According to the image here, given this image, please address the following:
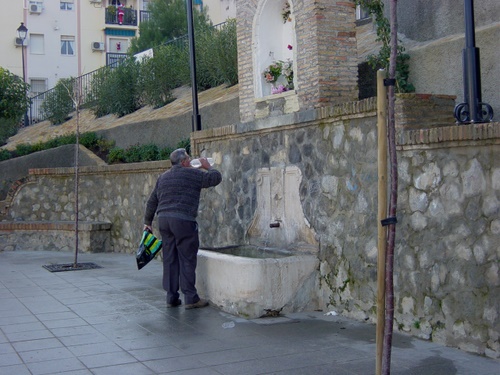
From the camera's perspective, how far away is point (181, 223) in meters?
8.23

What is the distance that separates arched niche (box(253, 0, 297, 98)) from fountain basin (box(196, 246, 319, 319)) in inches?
99.9

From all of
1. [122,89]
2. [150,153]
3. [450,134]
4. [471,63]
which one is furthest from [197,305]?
[122,89]

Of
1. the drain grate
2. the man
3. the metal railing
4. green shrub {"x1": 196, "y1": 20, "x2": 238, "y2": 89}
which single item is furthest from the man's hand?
the metal railing

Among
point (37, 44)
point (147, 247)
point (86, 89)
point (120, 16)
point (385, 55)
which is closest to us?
point (147, 247)

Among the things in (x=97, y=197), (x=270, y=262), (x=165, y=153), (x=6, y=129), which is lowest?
(x=270, y=262)

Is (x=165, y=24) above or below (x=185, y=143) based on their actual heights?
above

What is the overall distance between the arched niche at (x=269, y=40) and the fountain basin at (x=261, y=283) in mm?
2537

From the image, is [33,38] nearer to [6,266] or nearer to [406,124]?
[6,266]

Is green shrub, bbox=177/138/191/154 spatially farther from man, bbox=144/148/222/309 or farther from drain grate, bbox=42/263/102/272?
man, bbox=144/148/222/309

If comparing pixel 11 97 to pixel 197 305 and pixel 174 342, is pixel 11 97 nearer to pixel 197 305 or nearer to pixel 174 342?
pixel 197 305

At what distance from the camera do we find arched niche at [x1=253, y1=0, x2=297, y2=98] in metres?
9.48

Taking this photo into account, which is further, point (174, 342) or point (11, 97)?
point (11, 97)

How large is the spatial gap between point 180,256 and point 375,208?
242 centimetres

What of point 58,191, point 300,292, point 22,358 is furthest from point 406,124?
point 58,191
